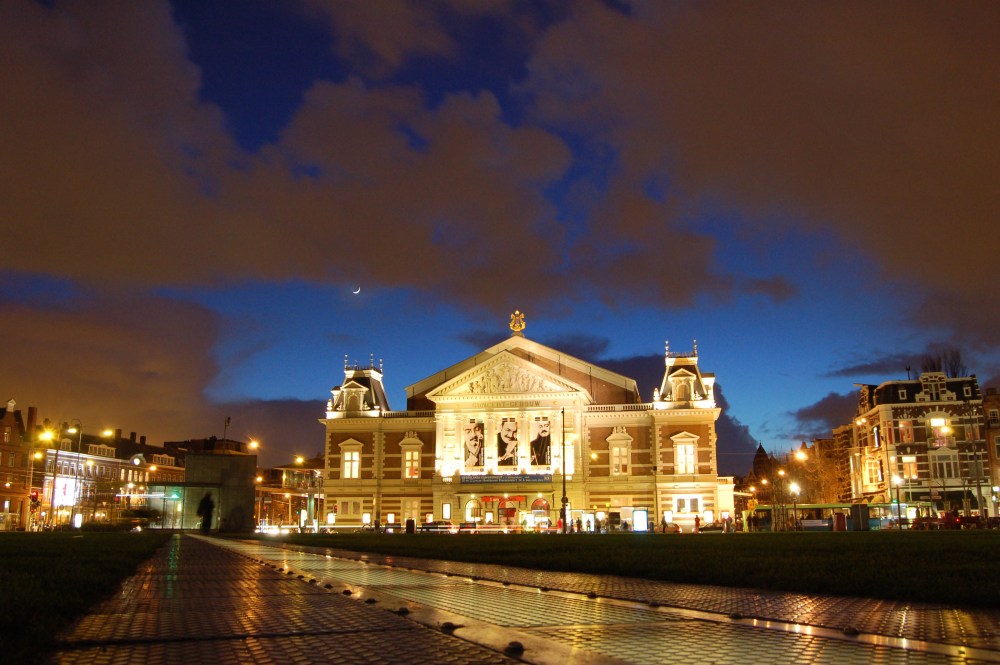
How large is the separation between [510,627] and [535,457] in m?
66.4

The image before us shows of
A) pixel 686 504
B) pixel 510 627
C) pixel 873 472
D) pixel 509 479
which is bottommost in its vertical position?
pixel 510 627

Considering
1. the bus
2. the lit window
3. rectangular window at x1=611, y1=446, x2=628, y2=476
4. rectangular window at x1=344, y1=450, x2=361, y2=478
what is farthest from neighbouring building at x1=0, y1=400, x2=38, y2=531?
the lit window

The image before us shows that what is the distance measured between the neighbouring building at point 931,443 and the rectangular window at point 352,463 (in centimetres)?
4671

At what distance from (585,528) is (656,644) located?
63.7 meters

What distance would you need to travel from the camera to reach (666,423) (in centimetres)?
7175

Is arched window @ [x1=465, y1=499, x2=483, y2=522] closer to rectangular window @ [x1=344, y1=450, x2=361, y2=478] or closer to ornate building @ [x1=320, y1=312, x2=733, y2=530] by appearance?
ornate building @ [x1=320, y1=312, x2=733, y2=530]

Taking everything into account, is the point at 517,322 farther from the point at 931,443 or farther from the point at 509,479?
the point at 931,443

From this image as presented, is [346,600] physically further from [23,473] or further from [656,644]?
[23,473]

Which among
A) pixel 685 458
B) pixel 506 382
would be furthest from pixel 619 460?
pixel 506 382

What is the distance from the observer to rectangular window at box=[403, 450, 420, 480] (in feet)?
249

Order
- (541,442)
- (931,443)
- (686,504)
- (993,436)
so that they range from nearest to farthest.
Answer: (686,504), (541,442), (931,443), (993,436)

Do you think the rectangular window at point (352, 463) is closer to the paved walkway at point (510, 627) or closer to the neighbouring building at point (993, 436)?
the neighbouring building at point (993, 436)

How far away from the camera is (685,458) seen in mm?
70875

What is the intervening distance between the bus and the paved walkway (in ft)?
147
